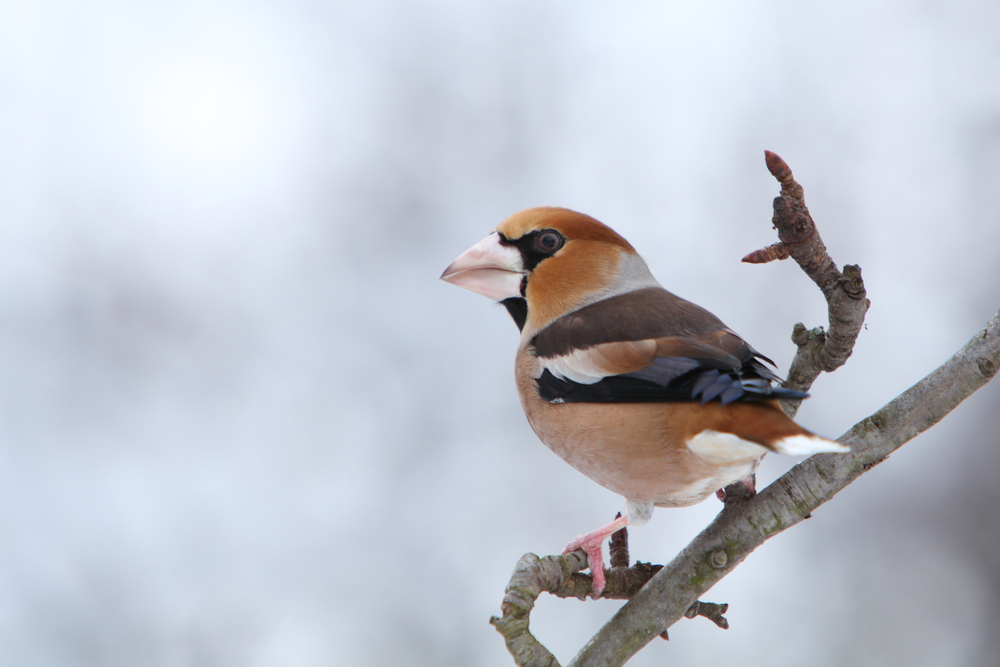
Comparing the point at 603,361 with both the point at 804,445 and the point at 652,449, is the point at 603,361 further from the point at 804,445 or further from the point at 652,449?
the point at 804,445

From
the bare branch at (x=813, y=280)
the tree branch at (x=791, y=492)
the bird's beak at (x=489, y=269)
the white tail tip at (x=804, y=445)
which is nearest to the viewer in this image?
the white tail tip at (x=804, y=445)

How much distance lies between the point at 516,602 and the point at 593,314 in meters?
0.44

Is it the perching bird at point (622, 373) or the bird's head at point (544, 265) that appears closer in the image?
the perching bird at point (622, 373)

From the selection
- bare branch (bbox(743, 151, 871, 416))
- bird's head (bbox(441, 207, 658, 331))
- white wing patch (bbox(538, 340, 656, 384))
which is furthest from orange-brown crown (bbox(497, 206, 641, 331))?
bare branch (bbox(743, 151, 871, 416))

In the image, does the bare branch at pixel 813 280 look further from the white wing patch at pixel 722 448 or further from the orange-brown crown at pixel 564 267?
the orange-brown crown at pixel 564 267

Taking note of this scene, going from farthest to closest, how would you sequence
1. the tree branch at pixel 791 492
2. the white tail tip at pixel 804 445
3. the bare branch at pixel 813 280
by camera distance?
the tree branch at pixel 791 492
the bare branch at pixel 813 280
the white tail tip at pixel 804 445

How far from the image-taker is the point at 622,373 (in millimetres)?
950

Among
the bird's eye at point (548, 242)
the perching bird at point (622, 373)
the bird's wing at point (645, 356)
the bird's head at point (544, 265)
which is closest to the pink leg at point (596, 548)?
the perching bird at point (622, 373)

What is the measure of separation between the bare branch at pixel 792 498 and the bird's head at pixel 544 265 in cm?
42

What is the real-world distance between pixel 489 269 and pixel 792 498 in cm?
58

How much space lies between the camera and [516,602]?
854 millimetres

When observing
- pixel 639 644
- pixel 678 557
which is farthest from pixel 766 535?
pixel 639 644

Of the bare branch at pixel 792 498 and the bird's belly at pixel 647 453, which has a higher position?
the bird's belly at pixel 647 453

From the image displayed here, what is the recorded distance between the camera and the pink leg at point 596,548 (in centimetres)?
101
